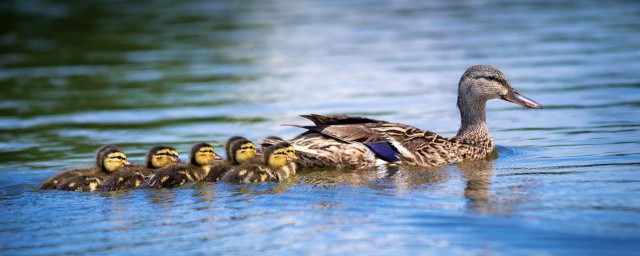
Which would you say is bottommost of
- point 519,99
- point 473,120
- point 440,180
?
point 440,180

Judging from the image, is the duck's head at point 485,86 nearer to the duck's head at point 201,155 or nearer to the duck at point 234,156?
the duck at point 234,156

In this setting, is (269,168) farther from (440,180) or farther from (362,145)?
(440,180)

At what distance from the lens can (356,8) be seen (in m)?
27.3

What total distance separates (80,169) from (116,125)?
165 inches

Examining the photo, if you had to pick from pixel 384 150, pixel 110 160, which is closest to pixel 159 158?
pixel 110 160

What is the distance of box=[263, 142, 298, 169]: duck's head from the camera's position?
351 inches

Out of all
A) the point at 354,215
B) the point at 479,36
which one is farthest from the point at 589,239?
the point at 479,36

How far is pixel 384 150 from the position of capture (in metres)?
9.54

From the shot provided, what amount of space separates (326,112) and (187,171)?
4.78 metres

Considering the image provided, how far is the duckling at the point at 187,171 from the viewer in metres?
8.68

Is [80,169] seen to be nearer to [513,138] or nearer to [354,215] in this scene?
[354,215]

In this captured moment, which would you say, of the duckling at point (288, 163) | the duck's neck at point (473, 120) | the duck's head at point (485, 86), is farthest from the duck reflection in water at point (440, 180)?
the duck's head at point (485, 86)

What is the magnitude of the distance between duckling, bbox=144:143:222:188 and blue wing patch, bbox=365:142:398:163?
133 centimetres

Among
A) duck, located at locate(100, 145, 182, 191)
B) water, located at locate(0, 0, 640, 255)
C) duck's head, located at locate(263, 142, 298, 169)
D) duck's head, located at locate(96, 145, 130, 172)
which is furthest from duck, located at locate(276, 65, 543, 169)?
duck's head, located at locate(96, 145, 130, 172)
